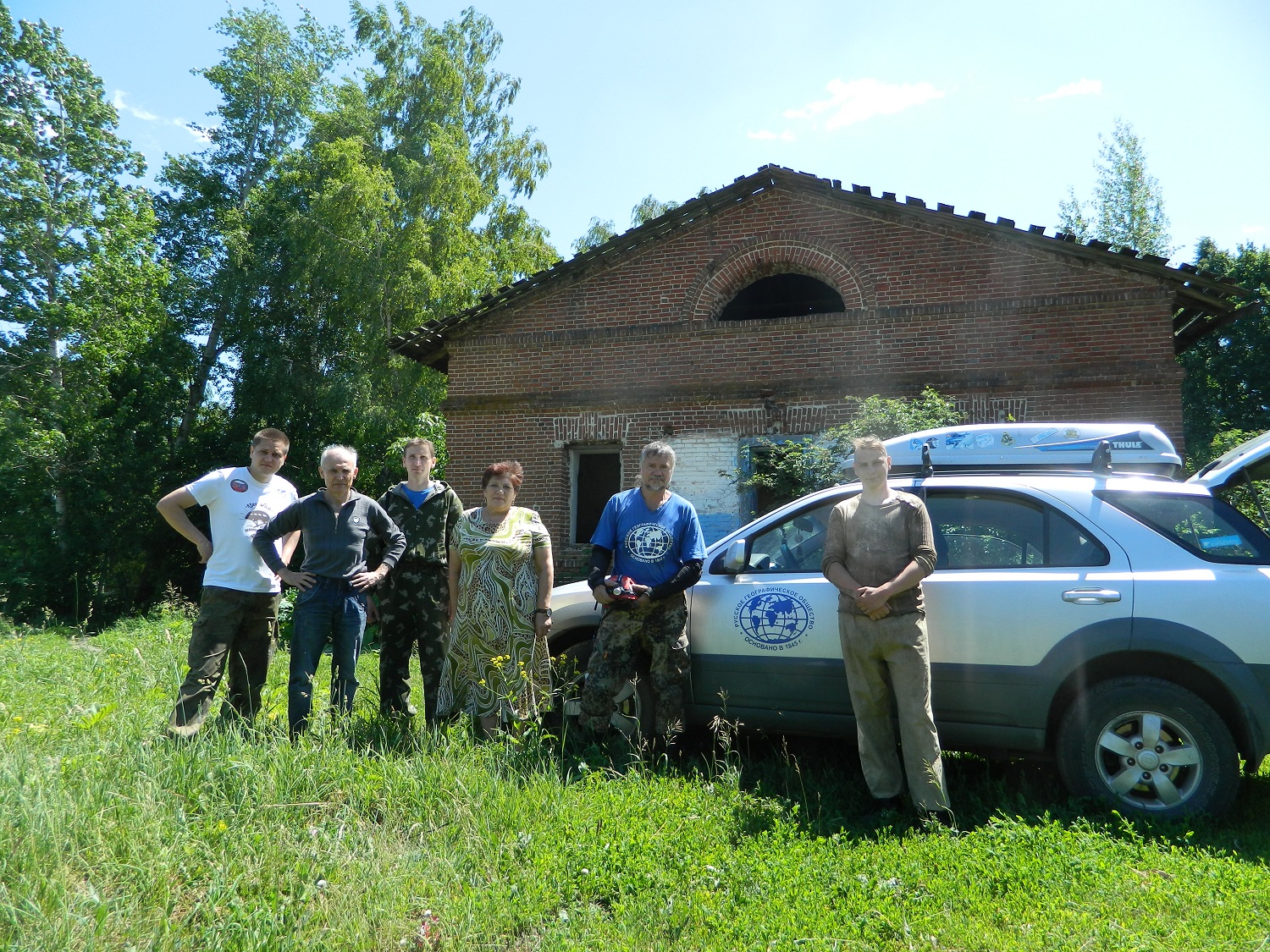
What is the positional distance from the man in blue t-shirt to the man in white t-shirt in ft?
6.02

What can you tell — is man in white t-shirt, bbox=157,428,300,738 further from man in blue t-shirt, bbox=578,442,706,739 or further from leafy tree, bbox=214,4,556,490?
leafy tree, bbox=214,4,556,490

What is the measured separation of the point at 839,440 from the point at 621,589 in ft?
17.9

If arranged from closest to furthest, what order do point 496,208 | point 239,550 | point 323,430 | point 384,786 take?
point 384,786
point 239,550
point 323,430
point 496,208

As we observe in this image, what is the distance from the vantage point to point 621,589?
4.57 metres

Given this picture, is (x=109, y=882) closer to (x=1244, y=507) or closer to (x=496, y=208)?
(x=1244, y=507)

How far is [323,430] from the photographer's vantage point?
23047 mm

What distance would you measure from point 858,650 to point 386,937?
7.81 feet

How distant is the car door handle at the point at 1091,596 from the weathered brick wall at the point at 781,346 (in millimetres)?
6823

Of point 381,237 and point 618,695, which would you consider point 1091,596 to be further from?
point 381,237

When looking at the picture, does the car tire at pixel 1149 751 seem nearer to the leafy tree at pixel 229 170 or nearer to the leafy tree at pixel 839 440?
the leafy tree at pixel 839 440

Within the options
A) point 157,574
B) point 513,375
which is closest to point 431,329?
point 513,375

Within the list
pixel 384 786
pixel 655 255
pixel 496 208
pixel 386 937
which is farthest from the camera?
pixel 496 208

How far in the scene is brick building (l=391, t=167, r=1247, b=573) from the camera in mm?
10227

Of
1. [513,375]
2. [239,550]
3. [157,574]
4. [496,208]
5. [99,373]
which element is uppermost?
[496,208]
